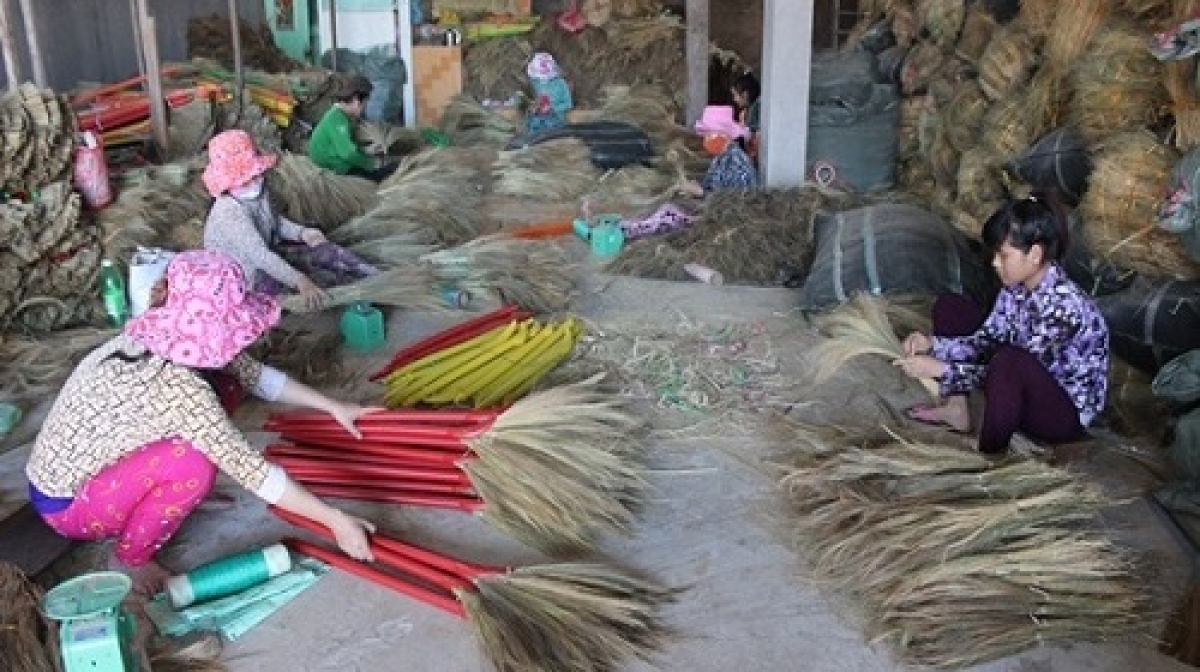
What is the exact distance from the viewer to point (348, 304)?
14.8 feet

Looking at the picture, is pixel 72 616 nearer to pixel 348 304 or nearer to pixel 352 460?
pixel 352 460

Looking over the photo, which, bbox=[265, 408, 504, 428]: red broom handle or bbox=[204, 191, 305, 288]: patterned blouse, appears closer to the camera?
bbox=[265, 408, 504, 428]: red broom handle

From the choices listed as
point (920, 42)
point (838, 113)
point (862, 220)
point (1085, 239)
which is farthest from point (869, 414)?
point (920, 42)

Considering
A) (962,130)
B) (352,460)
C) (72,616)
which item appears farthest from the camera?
(962,130)

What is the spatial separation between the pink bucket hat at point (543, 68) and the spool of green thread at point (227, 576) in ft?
23.2

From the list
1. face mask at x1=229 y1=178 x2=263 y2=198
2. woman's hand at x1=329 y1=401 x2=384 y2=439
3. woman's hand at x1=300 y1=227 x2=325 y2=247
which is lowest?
woman's hand at x1=329 y1=401 x2=384 y2=439

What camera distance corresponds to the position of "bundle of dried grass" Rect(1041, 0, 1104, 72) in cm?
429

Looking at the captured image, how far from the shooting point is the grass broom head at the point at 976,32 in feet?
Answer: 18.3

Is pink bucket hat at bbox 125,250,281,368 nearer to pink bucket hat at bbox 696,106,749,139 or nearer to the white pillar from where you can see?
the white pillar

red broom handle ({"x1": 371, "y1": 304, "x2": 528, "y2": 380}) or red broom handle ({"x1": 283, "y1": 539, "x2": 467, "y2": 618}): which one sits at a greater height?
red broom handle ({"x1": 371, "y1": 304, "x2": 528, "y2": 380})

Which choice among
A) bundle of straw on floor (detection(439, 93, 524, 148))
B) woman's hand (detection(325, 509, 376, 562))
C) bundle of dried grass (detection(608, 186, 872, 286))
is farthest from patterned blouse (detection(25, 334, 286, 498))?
bundle of straw on floor (detection(439, 93, 524, 148))

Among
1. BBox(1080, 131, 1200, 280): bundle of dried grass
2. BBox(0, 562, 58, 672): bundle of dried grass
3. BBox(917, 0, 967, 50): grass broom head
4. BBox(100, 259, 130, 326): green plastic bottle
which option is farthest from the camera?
BBox(917, 0, 967, 50): grass broom head

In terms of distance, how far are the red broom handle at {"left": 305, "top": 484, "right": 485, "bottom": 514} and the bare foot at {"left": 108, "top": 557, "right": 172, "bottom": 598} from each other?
1.60 ft

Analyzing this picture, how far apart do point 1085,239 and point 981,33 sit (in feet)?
6.97
